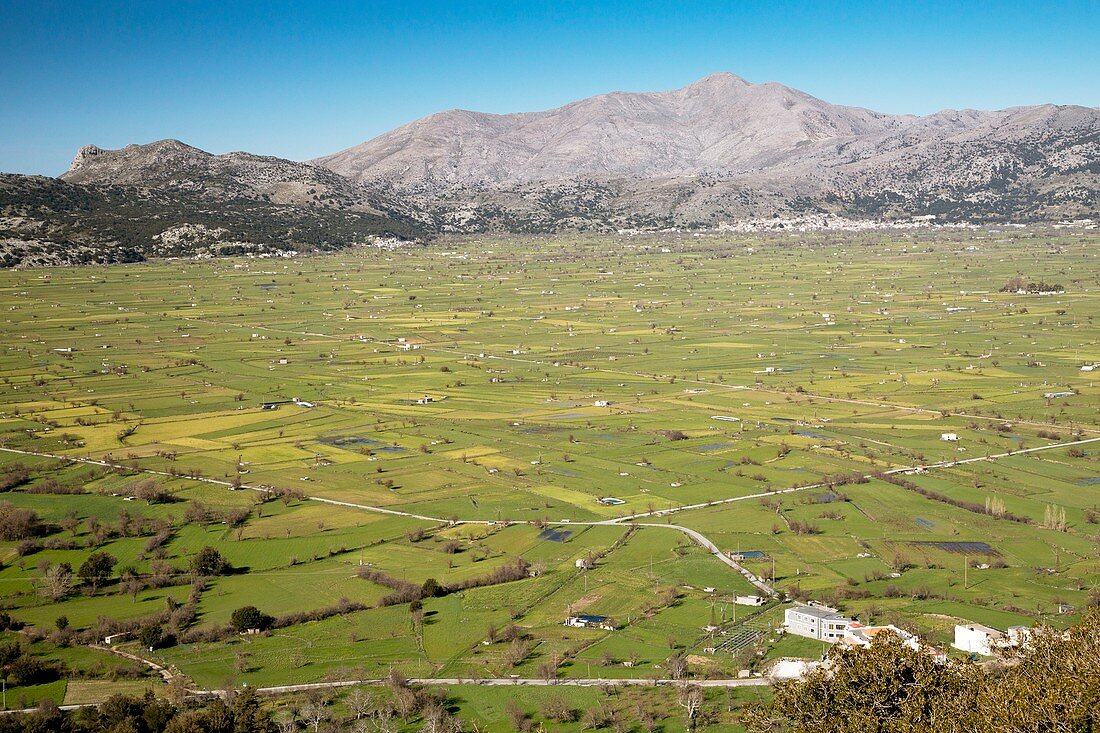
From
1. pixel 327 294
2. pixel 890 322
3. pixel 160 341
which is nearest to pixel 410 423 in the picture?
pixel 160 341

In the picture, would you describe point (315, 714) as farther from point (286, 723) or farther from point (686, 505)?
point (686, 505)

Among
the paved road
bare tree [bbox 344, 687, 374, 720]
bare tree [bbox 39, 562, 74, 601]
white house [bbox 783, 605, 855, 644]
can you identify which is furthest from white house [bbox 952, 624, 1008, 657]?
bare tree [bbox 39, 562, 74, 601]

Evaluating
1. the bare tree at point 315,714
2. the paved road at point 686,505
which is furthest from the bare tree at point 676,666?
the bare tree at point 315,714

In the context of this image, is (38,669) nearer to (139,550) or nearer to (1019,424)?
(139,550)

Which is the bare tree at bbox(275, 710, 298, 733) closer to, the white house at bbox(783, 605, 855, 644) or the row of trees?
the row of trees

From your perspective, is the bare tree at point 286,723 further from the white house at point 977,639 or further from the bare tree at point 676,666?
the white house at point 977,639
